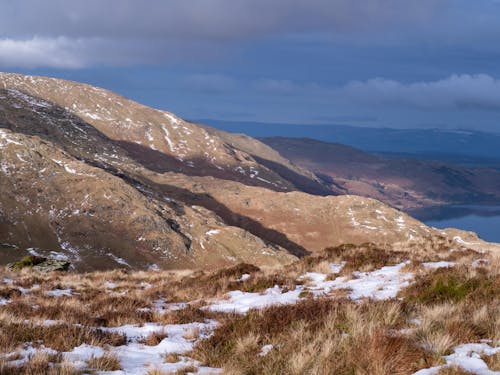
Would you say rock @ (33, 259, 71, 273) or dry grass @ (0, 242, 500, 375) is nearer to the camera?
dry grass @ (0, 242, 500, 375)

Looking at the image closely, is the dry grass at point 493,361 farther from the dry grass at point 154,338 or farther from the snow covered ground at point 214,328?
the dry grass at point 154,338

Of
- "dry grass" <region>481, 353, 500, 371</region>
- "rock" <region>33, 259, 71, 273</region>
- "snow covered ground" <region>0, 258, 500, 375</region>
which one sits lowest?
"rock" <region>33, 259, 71, 273</region>

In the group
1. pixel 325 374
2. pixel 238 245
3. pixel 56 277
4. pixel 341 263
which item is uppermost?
pixel 325 374

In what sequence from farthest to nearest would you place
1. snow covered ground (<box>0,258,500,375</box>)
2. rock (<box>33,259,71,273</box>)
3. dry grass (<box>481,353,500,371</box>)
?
rock (<box>33,259,71,273</box>), snow covered ground (<box>0,258,500,375</box>), dry grass (<box>481,353,500,371</box>)

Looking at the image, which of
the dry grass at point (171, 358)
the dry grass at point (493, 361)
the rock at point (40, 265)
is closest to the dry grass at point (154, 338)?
the dry grass at point (171, 358)

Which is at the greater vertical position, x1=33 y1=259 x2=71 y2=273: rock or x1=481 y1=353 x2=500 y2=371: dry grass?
x1=481 y1=353 x2=500 y2=371: dry grass

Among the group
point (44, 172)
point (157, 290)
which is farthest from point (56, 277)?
point (44, 172)

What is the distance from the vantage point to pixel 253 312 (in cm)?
1047

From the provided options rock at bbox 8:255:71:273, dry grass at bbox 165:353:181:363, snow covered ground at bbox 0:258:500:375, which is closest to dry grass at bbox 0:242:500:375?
dry grass at bbox 165:353:181:363

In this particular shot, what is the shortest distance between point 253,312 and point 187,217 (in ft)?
550

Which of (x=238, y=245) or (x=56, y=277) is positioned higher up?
(x=56, y=277)

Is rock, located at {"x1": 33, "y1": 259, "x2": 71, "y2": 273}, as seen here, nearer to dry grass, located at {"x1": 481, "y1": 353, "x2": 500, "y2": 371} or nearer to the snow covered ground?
the snow covered ground

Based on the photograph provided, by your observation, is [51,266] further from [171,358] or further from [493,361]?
[493,361]

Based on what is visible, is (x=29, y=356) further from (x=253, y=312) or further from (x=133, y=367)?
(x=253, y=312)
